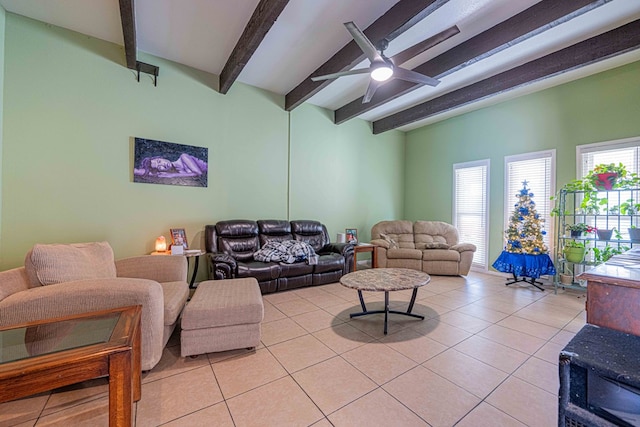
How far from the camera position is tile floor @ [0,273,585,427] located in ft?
4.94

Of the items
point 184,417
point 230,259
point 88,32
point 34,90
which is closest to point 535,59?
point 230,259

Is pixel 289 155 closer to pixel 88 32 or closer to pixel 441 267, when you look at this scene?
pixel 88 32

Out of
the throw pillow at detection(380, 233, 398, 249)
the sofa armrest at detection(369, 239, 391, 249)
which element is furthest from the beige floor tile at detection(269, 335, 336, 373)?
the throw pillow at detection(380, 233, 398, 249)

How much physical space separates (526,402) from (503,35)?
10.9ft

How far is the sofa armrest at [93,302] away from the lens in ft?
5.09

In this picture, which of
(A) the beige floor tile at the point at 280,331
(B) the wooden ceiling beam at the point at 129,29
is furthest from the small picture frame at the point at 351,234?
(B) the wooden ceiling beam at the point at 129,29

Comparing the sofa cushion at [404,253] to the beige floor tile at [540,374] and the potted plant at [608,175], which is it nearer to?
the potted plant at [608,175]

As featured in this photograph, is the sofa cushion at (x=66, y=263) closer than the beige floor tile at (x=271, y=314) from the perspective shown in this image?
Yes

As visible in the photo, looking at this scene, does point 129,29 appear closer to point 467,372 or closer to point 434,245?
point 467,372

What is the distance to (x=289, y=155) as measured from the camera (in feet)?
15.7

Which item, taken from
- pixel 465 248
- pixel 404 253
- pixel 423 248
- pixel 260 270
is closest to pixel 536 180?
pixel 465 248

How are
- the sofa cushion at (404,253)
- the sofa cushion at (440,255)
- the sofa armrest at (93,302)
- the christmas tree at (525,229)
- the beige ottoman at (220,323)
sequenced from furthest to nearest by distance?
the sofa cushion at (404,253) → the sofa cushion at (440,255) → the christmas tree at (525,229) → the beige ottoman at (220,323) → the sofa armrest at (93,302)

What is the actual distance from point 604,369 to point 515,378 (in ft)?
4.85

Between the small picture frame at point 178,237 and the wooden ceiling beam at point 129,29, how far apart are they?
2.16 metres
